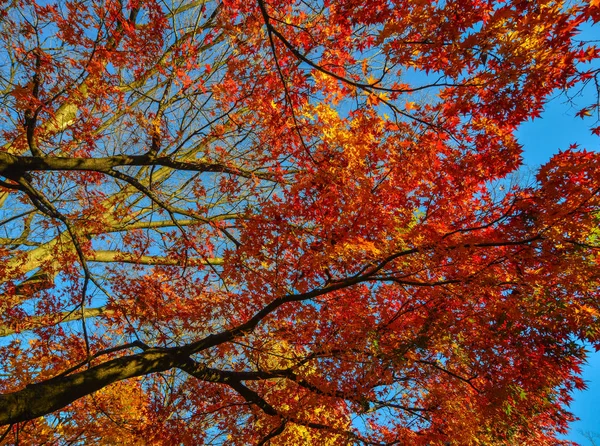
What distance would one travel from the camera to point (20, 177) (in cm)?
500

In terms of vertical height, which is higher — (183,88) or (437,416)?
(183,88)

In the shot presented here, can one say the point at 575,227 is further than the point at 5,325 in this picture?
No

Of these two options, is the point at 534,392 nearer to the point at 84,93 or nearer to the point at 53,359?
the point at 53,359

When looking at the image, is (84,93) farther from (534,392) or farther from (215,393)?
(534,392)

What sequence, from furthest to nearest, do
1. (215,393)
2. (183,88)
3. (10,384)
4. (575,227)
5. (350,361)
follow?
(10,384) → (183,88) → (215,393) → (350,361) → (575,227)

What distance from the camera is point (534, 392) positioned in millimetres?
5723

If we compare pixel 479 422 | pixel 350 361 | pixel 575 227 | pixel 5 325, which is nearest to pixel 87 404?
pixel 5 325

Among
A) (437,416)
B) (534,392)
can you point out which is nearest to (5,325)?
(437,416)

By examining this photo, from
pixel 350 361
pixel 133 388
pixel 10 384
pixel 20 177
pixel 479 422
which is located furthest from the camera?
pixel 133 388

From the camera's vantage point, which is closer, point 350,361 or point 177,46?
point 350,361

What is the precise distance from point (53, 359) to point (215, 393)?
10.3ft

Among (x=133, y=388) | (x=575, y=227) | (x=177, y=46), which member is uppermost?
(x=177, y=46)

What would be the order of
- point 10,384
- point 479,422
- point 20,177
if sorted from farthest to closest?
1. point 10,384
2. point 479,422
3. point 20,177

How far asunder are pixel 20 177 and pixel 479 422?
8.01 m
